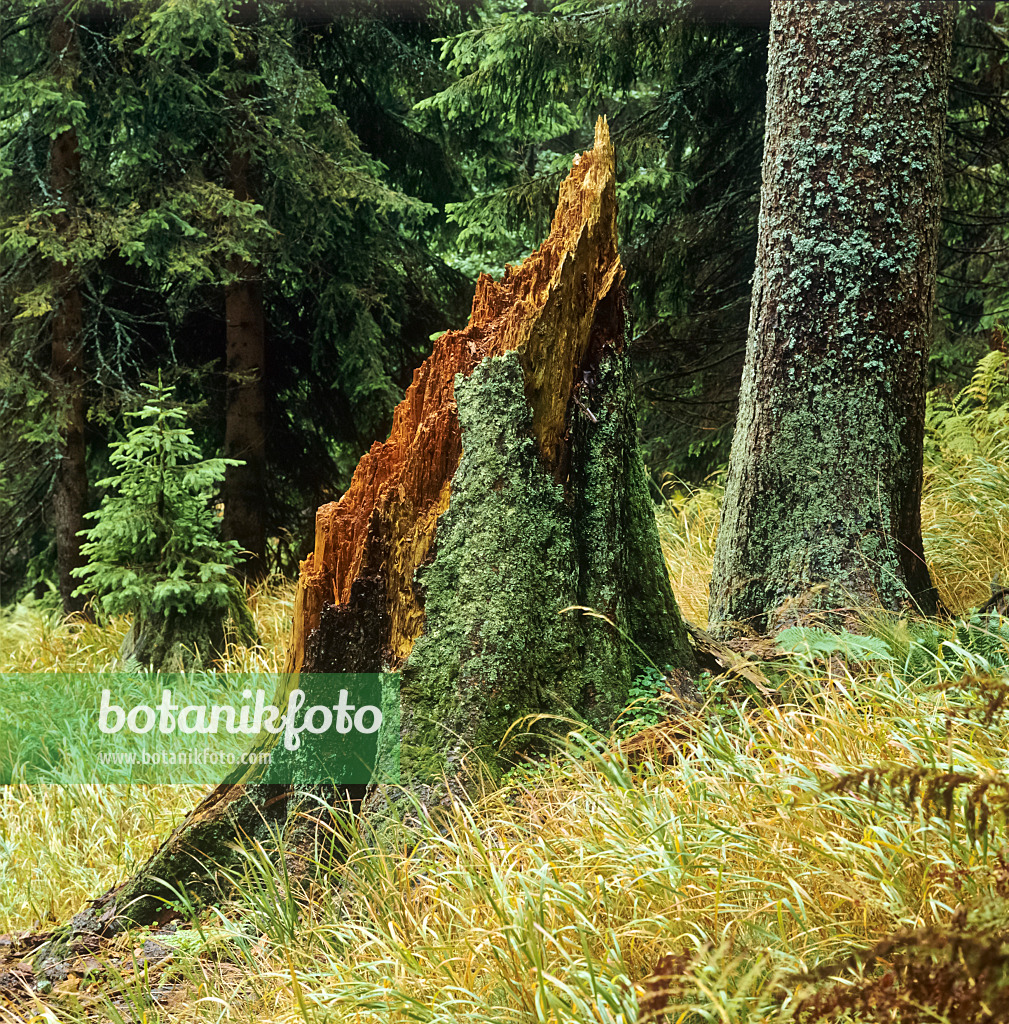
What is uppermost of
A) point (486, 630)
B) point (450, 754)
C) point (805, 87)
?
point (805, 87)

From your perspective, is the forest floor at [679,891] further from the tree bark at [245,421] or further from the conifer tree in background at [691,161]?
the tree bark at [245,421]

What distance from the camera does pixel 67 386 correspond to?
7.57 m

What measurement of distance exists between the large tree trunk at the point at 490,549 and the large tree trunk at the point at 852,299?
98cm

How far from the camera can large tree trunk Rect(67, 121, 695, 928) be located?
311 centimetres

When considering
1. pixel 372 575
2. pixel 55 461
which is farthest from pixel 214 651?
pixel 372 575

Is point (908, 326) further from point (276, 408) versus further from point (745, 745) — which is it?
point (276, 408)

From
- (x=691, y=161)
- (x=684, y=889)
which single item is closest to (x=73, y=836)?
(x=684, y=889)

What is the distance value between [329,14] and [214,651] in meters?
5.76

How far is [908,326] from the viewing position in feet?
13.0

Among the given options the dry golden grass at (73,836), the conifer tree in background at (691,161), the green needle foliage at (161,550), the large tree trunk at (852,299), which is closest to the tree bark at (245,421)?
the green needle foliage at (161,550)

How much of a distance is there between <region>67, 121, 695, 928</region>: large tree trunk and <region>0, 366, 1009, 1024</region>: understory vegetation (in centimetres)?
19

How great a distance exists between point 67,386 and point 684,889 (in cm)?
702

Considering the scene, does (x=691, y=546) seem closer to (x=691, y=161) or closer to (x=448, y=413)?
(x=448, y=413)

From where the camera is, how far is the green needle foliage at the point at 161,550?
6.21m
